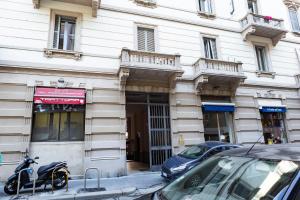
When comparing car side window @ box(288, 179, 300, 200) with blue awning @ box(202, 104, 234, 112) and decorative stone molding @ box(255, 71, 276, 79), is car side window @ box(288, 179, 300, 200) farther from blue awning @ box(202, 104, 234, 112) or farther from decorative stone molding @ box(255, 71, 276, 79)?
decorative stone molding @ box(255, 71, 276, 79)

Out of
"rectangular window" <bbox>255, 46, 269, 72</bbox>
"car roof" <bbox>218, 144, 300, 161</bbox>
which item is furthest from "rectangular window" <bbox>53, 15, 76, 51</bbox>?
"rectangular window" <bbox>255, 46, 269, 72</bbox>

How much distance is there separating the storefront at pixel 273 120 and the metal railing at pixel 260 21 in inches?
191

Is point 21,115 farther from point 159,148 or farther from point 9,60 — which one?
point 159,148

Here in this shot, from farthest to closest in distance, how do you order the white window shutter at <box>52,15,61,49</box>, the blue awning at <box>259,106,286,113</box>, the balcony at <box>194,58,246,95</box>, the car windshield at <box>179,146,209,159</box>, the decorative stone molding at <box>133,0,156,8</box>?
the blue awning at <box>259,106,286,113</box>
the decorative stone molding at <box>133,0,156,8</box>
the balcony at <box>194,58,246,95</box>
the white window shutter at <box>52,15,61,49</box>
the car windshield at <box>179,146,209,159</box>

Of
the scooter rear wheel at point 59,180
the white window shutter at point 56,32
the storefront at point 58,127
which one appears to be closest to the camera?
the scooter rear wheel at point 59,180

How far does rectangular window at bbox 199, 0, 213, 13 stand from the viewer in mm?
13709

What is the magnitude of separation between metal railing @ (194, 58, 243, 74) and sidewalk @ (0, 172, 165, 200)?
5923 mm

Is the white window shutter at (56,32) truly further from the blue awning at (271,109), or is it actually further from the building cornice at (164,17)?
the blue awning at (271,109)

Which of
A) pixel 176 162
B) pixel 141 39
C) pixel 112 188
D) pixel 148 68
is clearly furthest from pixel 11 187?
pixel 141 39

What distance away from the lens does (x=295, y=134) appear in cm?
1341

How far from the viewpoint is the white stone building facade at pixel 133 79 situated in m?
9.12

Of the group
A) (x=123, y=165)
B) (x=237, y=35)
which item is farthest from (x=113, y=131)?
(x=237, y=35)

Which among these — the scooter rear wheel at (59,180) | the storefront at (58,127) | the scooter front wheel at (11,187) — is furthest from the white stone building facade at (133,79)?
the scooter front wheel at (11,187)

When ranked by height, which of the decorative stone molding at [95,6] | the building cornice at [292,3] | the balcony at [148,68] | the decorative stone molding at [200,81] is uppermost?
the building cornice at [292,3]
